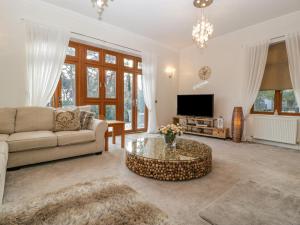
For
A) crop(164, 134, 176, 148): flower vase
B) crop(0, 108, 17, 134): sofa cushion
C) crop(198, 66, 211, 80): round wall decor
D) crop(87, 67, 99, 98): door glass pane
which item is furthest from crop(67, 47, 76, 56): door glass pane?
crop(198, 66, 211, 80): round wall decor

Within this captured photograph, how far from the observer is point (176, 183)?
2.03 metres

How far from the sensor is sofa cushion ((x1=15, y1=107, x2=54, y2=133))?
282 cm

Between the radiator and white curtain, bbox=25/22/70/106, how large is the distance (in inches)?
191

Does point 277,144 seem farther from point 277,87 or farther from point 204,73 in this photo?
point 204,73

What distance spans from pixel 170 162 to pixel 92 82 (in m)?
3.29

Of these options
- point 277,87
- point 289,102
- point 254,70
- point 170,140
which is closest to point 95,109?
point 170,140

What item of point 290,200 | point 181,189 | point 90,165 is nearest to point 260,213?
point 290,200

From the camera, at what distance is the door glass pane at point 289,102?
12.3 feet

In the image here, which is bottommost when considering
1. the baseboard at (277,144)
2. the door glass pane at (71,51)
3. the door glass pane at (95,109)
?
the baseboard at (277,144)

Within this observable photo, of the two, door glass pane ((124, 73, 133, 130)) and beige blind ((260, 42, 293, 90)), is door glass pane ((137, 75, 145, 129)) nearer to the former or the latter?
door glass pane ((124, 73, 133, 130))

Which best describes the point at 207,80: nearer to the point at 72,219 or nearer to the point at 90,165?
the point at 90,165

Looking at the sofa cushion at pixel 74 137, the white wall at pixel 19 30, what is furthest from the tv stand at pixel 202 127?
the white wall at pixel 19 30

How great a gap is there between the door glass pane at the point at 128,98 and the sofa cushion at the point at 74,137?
225cm

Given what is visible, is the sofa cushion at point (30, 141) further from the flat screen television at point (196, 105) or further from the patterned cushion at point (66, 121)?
the flat screen television at point (196, 105)
